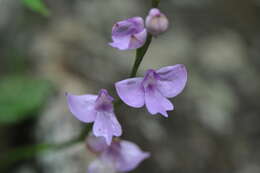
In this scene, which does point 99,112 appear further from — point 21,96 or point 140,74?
point 140,74

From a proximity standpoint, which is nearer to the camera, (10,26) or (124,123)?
(124,123)

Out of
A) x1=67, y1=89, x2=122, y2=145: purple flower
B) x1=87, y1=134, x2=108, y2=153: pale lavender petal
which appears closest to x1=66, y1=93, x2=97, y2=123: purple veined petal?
x1=67, y1=89, x2=122, y2=145: purple flower

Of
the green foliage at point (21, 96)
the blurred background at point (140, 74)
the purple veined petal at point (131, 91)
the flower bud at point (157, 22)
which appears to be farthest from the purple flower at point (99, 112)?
the green foliage at point (21, 96)

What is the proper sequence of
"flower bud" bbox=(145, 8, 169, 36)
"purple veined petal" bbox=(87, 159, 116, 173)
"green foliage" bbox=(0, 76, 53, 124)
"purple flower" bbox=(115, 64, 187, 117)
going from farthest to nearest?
"green foliage" bbox=(0, 76, 53, 124) < "purple veined petal" bbox=(87, 159, 116, 173) < "purple flower" bbox=(115, 64, 187, 117) < "flower bud" bbox=(145, 8, 169, 36)

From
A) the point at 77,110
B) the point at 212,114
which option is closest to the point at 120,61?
the point at 212,114

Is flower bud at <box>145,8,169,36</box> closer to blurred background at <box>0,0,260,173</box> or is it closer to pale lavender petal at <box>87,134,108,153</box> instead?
pale lavender petal at <box>87,134,108,153</box>

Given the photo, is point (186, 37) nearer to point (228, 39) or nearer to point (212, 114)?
point (228, 39)
